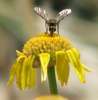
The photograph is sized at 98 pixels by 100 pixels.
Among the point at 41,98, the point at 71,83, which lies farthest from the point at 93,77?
the point at 41,98

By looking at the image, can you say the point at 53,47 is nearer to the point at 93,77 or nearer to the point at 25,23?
the point at 93,77

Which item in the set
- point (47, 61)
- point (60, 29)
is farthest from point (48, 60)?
point (60, 29)

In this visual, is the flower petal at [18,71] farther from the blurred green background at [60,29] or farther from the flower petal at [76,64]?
the blurred green background at [60,29]

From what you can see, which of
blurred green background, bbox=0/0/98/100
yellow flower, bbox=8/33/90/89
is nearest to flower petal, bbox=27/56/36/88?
yellow flower, bbox=8/33/90/89

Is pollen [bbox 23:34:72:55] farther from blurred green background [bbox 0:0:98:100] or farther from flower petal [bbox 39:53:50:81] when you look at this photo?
blurred green background [bbox 0:0:98:100]

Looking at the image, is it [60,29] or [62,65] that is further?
[60,29]

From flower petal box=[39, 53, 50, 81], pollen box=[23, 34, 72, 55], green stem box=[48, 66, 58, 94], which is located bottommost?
green stem box=[48, 66, 58, 94]

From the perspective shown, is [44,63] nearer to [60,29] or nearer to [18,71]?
[18,71]

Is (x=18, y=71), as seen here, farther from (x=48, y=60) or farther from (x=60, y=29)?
(x=60, y=29)
